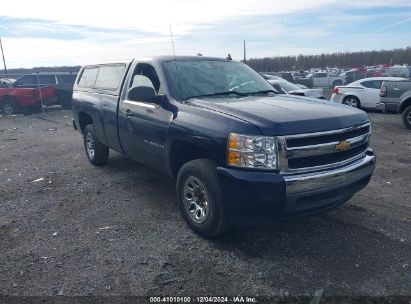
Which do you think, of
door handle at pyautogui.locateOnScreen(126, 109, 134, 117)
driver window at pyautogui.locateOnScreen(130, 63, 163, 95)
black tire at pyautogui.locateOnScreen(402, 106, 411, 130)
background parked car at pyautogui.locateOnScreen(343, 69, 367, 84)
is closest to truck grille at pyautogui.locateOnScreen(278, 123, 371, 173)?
driver window at pyautogui.locateOnScreen(130, 63, 163, 95)

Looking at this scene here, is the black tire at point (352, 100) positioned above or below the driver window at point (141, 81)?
below

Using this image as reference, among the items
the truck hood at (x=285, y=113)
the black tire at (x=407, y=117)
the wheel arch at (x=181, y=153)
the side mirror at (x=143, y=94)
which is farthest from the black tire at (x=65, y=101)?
the truck hood at (x=285, y=113)

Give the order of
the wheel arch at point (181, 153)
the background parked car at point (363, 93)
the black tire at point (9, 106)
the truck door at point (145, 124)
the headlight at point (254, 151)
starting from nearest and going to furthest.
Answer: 1. the headlight at point (254, 151)
2. the wheel arch at point (181, 153)
3. the truck door at point (145, 124)
4. the background parked car at point (363, 93)
5. the black tire at point (9, 106)

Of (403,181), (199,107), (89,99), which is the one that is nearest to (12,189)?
(89,99)

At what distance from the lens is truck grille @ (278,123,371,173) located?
3340 mm

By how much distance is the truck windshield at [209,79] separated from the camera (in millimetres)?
4512

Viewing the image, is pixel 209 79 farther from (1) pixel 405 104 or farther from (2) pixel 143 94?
(1) pixel 405 104

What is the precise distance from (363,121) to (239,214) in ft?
5.76

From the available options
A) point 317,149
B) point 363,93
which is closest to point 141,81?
point 317,149

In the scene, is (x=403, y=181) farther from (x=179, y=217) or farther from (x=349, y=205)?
(x=179, y=217)

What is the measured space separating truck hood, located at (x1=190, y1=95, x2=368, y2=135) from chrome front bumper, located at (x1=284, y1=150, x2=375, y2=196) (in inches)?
16.2

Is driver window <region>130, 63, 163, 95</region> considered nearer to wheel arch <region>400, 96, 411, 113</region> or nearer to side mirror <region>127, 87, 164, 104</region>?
side mirror <region>127, 87, 164, 104</region>

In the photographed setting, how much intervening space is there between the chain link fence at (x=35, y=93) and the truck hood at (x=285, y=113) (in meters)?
14.6

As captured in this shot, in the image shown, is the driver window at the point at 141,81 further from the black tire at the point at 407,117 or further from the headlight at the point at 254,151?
the black tire at the point at 407,117
